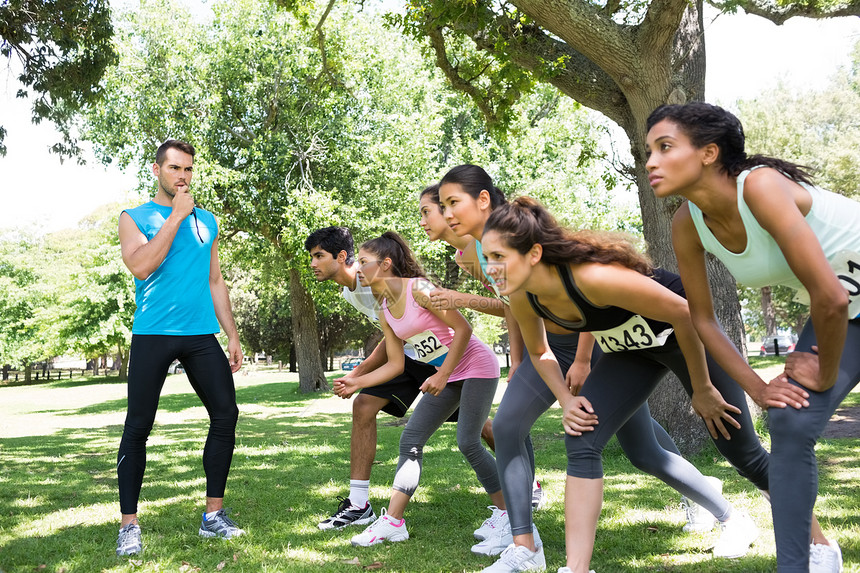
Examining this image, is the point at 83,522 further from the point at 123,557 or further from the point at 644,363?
the point at 644,363

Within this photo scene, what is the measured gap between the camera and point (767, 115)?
103 feet

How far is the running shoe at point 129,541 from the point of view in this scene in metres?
4.36

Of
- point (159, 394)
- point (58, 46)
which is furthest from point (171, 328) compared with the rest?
point (58, 46)

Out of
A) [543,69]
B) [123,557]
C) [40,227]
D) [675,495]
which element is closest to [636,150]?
[543,69]

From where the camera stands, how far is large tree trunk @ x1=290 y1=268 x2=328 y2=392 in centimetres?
2478

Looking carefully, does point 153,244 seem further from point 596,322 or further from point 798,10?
point 798,10

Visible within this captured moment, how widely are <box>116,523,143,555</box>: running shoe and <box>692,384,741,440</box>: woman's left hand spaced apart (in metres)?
3.38

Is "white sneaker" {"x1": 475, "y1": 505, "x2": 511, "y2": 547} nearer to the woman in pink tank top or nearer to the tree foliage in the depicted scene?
the woman in pink tank top

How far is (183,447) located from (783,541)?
30.9 feet

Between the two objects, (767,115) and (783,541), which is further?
(767,115)

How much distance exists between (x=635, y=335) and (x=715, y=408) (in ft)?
1.65

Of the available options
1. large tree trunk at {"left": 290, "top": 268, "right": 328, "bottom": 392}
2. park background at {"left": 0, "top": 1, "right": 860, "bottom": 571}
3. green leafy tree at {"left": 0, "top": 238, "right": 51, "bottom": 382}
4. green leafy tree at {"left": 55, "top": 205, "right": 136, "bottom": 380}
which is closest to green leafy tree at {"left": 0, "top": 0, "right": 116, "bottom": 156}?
park background at {"left": 0, "top": 1, "right": 860, "bottom": 571}

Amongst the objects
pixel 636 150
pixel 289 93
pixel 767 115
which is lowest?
pixel 636 150

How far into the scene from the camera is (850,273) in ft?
8.91
